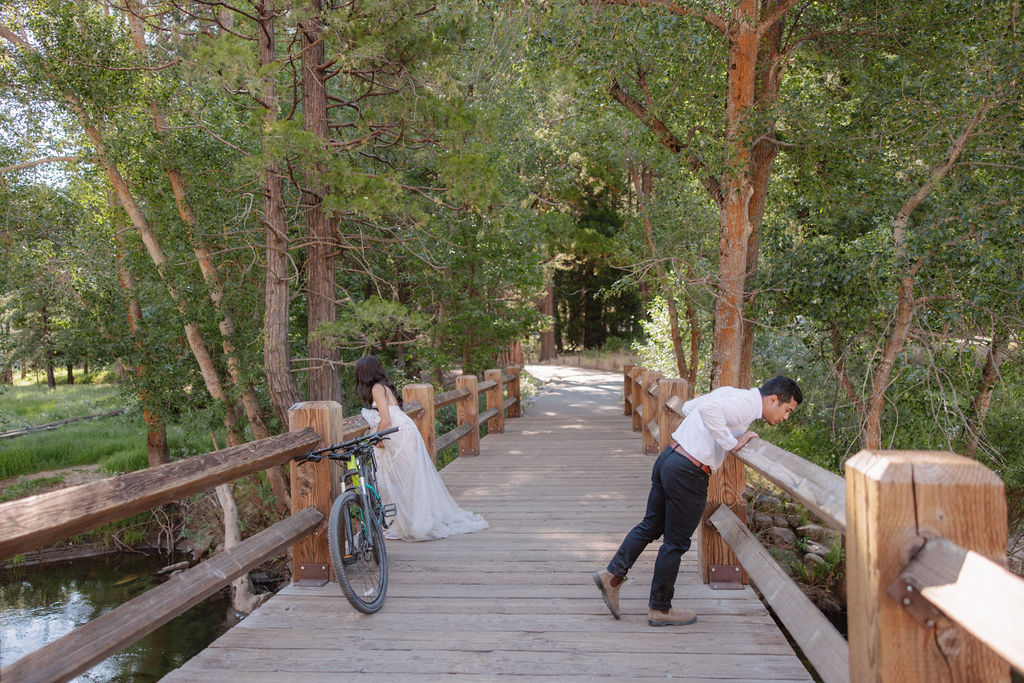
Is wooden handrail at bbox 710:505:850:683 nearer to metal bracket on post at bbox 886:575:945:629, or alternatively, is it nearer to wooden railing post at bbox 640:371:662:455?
metal bracket on post at bbox 886:575:945:629

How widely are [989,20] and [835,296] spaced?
3.85 meters

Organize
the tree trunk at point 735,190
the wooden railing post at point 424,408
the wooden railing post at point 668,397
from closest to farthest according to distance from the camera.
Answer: the wooden railing post at point 668,397
the wooden railing post at point 424,408
the tree trunk at point 735,190

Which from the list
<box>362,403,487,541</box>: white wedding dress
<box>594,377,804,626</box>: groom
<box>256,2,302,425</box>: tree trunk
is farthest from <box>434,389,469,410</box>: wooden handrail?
<box>594,377,804,626</box>: groom

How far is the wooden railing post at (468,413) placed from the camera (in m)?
9.28

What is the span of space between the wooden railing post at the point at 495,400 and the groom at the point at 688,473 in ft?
25.7

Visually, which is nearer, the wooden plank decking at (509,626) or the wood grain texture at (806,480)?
the wood grain texture at (806,480)

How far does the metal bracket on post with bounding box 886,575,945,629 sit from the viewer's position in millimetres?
1662

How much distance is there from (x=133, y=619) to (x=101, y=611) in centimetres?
1172

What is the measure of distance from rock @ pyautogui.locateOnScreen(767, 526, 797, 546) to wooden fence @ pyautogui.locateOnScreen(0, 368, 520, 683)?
679 centimetres

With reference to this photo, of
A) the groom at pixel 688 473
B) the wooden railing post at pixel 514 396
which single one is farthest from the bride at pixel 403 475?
the wooden railing post at pixel 514 396

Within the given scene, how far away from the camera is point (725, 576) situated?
4.20 m

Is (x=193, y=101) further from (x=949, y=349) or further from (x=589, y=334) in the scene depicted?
(x=589, y=334)

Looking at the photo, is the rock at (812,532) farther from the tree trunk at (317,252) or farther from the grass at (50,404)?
the grass at (50,404)

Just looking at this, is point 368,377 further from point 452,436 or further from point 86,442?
point 86,442
